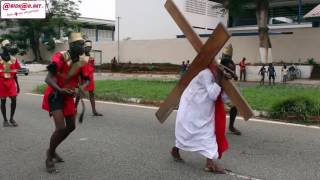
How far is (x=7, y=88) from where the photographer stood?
10.2 metres

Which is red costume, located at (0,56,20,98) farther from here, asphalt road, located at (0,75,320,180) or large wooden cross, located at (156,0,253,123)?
large wooden cross, located at (156,0,253,123)

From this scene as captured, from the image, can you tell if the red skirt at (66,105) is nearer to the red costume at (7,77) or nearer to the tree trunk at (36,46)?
the red costume at (7,77)

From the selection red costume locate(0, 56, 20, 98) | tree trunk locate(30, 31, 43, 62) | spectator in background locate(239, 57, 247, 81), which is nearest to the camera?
red costume locate(0, 56, 20, 98)

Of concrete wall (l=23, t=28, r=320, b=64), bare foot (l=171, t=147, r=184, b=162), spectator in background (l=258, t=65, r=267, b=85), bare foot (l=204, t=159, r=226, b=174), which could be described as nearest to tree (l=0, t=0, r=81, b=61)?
concrete wall (l=23, t=28, r=320, b=64)

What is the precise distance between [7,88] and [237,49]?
2557 cm

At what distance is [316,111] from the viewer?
432 inches

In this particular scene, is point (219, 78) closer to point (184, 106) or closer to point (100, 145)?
point (184, 106)

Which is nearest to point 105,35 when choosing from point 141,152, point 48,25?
point 48,25

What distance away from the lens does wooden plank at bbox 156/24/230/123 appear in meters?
5.83

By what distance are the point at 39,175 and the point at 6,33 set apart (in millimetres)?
47080

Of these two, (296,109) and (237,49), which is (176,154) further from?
(237,49)

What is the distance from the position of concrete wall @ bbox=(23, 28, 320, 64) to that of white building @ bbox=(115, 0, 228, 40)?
3.84 metres

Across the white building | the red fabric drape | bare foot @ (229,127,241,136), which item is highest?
the white building

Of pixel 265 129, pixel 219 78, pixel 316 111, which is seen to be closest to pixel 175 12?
pixel 219 78
